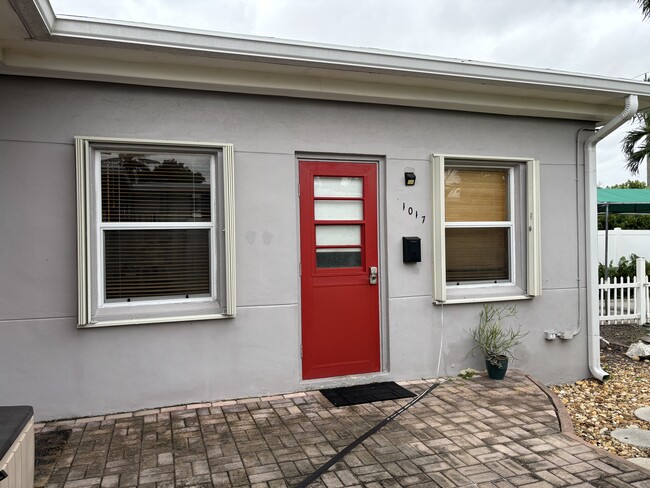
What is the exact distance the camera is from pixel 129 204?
13.9 feet

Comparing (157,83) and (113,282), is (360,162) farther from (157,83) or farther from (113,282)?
(113,282)

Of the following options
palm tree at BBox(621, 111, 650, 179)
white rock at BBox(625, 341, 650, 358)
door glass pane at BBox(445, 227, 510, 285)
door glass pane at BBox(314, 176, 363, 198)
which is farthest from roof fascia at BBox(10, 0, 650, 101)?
palm tree at BBox(621, 111, 650, 179)

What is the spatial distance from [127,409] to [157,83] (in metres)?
2.77

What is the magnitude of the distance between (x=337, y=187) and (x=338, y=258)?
71cm

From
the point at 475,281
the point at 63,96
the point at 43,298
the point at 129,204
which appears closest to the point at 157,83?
the point at 63,96

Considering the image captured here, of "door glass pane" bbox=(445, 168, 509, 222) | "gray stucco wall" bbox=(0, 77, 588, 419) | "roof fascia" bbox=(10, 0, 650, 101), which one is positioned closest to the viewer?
"roof fascia" bbox=(10, 0, 650, 101)

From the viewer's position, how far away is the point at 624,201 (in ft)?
33.5

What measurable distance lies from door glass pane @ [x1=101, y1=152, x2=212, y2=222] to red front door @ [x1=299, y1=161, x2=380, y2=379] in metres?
0.97

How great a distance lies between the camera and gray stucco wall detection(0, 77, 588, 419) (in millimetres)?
3906

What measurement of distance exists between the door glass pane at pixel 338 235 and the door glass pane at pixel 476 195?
1077mm

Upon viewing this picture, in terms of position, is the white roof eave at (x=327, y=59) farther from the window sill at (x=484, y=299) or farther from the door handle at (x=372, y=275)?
the window sill at (x=484, y=299)

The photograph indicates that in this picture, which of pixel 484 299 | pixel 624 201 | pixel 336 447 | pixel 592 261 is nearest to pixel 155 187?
pixel 336 447

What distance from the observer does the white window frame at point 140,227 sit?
3.94m

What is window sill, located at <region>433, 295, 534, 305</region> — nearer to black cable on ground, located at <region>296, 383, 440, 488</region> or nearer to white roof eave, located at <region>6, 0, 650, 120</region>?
black cable on ground, located at <region>296, 383, 440, 488</region>
